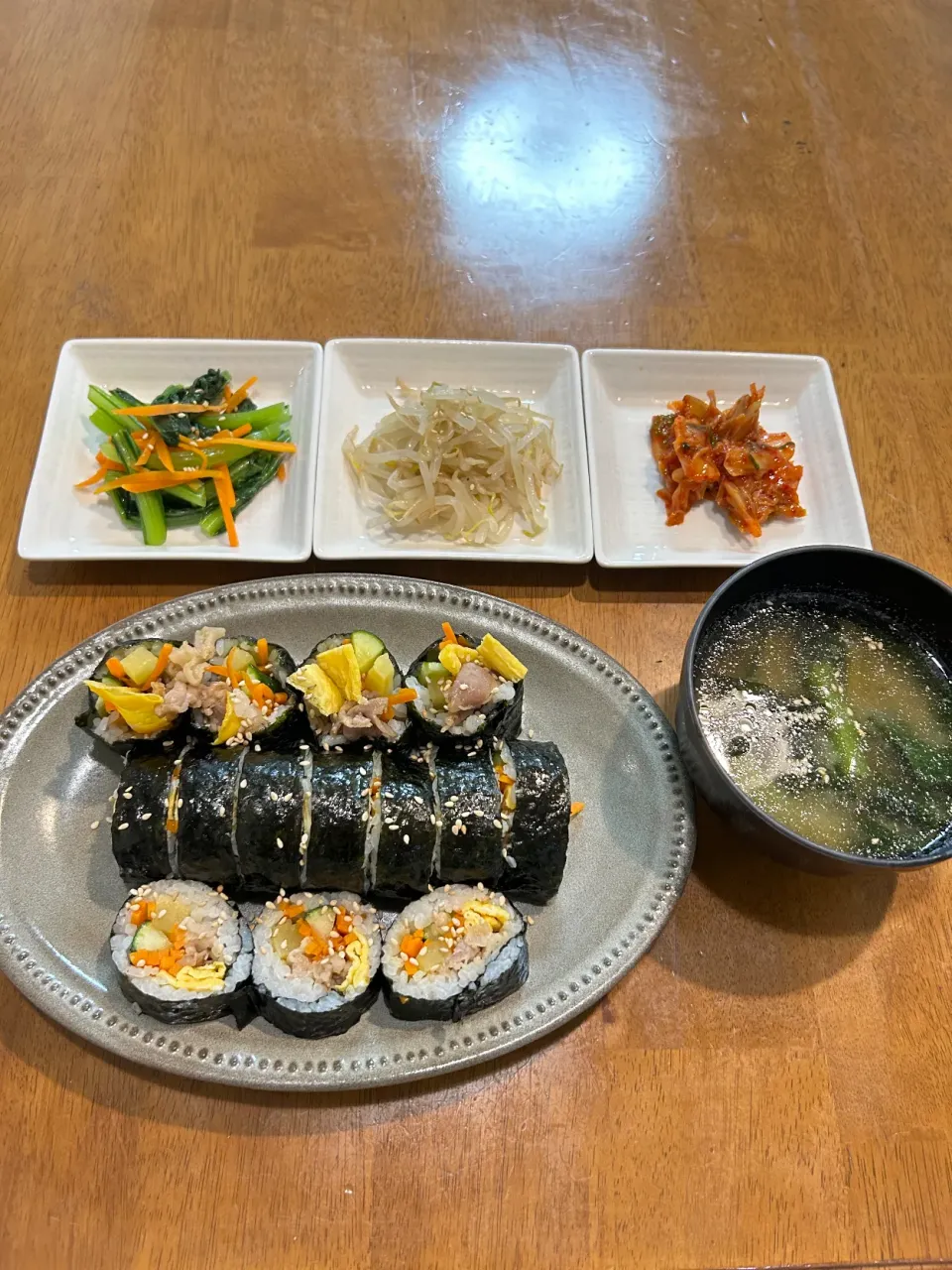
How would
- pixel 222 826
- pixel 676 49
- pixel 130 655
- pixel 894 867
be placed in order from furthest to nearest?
pixel 676 49, pixel 130 655, pixel 222 826, pixel 894 867

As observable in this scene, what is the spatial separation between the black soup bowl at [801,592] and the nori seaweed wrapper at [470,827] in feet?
1.32

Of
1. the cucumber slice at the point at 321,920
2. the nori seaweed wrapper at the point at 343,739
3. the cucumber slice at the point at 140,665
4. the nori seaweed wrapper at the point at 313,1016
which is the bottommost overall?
the nori seaweed wrapper at the point at 313,1016

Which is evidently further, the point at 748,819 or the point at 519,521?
the point at 519,521

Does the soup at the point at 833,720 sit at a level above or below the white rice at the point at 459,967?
above

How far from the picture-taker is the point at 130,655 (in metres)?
1.65

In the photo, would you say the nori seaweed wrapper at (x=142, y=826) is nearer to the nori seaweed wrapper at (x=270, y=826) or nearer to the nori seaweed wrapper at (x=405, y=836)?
the nori seaweed wrapper at (x=270, y=826)

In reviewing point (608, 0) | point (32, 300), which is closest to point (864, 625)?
point (32, 300)

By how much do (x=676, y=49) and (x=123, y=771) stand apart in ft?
10.7

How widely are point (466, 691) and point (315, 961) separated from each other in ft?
1.84

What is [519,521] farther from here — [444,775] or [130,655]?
[130,655]

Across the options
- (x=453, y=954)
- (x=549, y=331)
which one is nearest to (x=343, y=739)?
(x=453, y=954)

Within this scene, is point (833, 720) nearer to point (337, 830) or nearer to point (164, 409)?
point (337, 830)

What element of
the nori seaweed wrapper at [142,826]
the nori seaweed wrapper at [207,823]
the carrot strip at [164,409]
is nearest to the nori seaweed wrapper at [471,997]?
the nori seaweed wrapper at [207,823]

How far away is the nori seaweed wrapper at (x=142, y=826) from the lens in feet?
5.02
